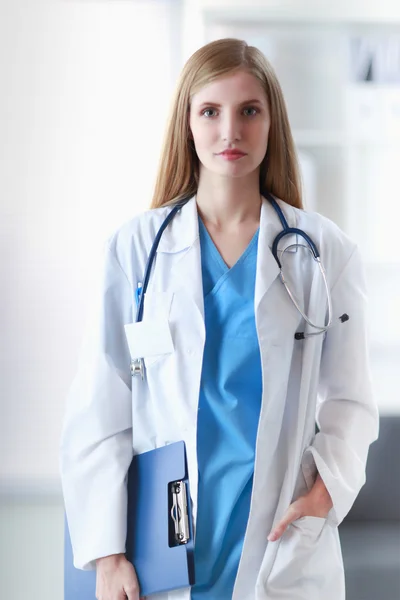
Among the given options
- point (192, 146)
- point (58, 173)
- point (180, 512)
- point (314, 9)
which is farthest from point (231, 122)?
point (314, 9)

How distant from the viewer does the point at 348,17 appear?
2182 mm

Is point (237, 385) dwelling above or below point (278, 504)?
above

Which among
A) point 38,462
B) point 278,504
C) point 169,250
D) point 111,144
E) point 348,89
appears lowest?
point 38,462

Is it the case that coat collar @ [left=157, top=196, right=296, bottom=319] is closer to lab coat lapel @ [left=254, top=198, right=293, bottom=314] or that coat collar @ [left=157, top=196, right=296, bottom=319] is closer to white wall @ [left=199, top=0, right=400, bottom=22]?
lab coat lapel @ [left=254, top=198, right=293, bottom=314]

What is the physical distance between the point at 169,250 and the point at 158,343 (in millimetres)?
164

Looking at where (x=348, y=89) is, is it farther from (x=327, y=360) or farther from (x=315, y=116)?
(x=327, y=360)

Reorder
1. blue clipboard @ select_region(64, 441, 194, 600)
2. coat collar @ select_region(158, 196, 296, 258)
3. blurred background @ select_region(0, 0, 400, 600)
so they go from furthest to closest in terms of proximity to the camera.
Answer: blurred background @ select_region(0, 0, 400, 600), coat collar @ select_region(158, 196, 296, 258), blue clipboard @ select_region(64, 441, 194, 600)

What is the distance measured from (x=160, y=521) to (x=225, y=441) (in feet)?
0.53

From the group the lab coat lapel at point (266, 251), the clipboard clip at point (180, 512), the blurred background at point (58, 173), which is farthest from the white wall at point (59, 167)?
the clipboard clip at point (180, 512)

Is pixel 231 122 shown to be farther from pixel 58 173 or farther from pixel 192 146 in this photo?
pixel 58 173

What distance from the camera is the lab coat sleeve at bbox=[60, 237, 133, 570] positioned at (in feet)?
3.90

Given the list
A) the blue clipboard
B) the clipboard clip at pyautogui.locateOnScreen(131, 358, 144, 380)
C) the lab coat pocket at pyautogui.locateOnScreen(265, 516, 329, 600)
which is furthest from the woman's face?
the lab coat pocket at pyautogui.locateOnScreen(265, 516, 329, 600)

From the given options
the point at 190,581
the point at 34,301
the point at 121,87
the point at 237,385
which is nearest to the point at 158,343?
the point at 237,385

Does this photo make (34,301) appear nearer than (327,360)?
No
